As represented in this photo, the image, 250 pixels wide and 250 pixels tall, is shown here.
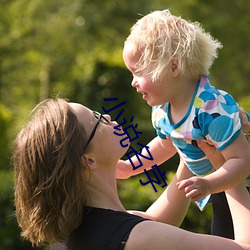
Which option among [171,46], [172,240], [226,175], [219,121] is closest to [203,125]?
[219,121]

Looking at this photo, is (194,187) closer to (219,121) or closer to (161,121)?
(219,121)

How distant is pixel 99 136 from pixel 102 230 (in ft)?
1.27

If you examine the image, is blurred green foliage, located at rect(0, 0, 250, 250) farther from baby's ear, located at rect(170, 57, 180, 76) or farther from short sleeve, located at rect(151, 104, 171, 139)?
baby's ear, located at rect(170, 57, 180, 76)

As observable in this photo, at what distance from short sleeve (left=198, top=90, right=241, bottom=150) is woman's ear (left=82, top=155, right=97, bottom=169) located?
46cm

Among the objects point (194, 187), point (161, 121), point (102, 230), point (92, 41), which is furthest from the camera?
point (92, 41)

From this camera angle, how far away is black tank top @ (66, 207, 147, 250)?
2.71 m

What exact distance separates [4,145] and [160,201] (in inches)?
348

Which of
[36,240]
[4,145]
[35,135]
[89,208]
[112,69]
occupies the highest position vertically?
[35,135]

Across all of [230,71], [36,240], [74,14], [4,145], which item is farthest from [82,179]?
[230,71]

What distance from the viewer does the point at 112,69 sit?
12578 mm

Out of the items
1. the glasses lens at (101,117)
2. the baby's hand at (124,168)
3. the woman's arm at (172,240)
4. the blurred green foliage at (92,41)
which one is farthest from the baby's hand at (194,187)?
the blurred green foliage at (92,41)

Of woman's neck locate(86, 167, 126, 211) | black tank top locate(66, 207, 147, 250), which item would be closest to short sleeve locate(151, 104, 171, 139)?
woman's neck locate(86, 167, 126, 211)

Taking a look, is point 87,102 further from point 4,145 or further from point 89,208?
point 89,208

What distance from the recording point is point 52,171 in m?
2.83
